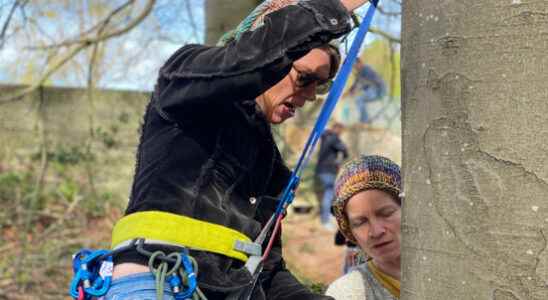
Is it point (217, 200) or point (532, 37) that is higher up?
point (532, 37)

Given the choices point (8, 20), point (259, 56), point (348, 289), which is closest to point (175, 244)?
point (259, 56)

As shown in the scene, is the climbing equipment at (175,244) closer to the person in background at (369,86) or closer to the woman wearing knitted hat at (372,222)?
the woman wearing knitted hat at (372,222)

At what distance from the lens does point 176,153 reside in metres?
1.53

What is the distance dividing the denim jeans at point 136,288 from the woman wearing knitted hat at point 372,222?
2.84 feet

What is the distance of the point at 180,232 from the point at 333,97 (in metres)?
0.52

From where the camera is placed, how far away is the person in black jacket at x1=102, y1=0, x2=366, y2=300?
141 cm

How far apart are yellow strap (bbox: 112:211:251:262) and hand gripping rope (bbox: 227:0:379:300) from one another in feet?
0.31

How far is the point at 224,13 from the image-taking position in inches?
185

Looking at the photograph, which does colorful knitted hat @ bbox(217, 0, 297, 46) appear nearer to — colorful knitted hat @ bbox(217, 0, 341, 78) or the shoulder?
colorful knitted hat @ bbox(217, 0, 341, 78)

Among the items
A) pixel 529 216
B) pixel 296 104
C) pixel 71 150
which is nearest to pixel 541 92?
pixel 529 216

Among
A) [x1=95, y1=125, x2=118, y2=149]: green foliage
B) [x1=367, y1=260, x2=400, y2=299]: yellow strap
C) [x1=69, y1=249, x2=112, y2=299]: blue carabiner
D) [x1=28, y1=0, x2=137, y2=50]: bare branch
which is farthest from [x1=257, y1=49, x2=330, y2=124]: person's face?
[x1=95, y1=125, x2=118, y2=149]: green foliage

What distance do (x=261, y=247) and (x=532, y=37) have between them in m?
0.93

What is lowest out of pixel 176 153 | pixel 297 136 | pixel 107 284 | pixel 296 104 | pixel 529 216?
pixel 107 284

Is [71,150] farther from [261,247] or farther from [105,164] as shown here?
[261,247]
